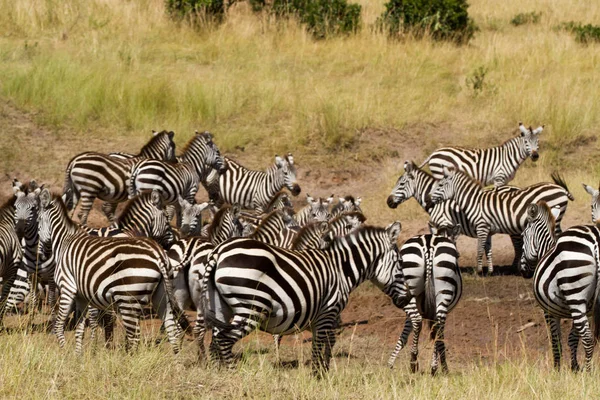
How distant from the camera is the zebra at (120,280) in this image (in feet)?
27.8

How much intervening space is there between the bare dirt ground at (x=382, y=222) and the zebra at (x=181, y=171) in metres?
1.82

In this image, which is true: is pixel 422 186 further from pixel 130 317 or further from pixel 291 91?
pixel 130 317

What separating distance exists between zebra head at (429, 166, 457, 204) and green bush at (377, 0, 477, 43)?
28.8 ft

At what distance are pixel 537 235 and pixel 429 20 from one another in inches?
475

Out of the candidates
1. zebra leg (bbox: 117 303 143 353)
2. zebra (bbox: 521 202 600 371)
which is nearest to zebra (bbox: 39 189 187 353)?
zebra leg (bbox: 117 303 143 353)

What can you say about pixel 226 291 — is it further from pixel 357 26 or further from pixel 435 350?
pixel 357 26

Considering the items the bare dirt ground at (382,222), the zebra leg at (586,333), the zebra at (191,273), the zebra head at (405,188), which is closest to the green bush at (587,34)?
the bare dirt ground at (382,222)

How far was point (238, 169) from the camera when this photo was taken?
16.0 metres

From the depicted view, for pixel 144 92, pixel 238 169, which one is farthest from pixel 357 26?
pixel 238 169

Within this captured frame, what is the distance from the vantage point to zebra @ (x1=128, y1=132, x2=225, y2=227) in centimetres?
1407

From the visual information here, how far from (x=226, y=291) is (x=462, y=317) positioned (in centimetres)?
471

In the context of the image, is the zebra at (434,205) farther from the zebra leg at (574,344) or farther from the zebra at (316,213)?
the zebra leg at (574,344)

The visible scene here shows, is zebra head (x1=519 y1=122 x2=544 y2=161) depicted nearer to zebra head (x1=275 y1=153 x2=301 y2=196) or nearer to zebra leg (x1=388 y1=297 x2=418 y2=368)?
zebra head (x1=275 y1=153 x2=301 y2=196)

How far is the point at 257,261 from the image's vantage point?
7.84 metres
